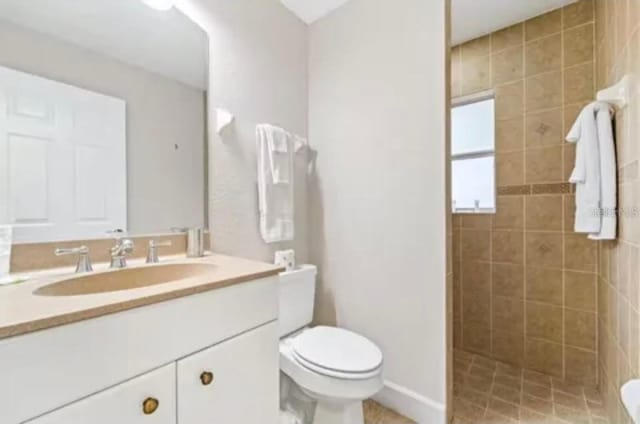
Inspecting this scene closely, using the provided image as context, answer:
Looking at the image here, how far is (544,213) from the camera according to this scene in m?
2.06

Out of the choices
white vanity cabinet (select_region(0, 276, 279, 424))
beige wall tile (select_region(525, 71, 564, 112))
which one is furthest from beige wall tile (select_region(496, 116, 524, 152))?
white vanity cabinet (select_region(0, 276, 279, 424))

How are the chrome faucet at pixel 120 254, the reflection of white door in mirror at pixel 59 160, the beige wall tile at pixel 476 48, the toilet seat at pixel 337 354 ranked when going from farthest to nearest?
1. the beige wall tile at pixel 476 48
2. the toilet seat at pixel 337 354
3. the chrome faucet at pixel 120 254
4. the reflection of white door in mirror at pixel 59 160

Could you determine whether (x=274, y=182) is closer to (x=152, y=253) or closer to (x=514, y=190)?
(x=152, y=253)

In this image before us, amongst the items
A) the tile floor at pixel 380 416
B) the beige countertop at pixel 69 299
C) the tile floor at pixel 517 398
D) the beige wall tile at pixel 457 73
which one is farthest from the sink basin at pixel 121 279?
the beige wall tile at pixel 457 73

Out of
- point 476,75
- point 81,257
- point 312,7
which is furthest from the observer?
point 476,75

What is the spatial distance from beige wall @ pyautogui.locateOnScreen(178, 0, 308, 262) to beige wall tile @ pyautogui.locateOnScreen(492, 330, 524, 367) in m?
1.61

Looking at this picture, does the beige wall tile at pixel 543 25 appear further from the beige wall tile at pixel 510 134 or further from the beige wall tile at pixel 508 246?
the beige wall tile at pixel 508 246

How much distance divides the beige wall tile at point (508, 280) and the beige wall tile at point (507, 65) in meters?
1.30

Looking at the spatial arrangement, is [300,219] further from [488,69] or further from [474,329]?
[488,69]

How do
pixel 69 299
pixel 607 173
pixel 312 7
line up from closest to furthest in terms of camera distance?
1. pixel 69 299
2. pixel 607 173
3. pixel 312 7

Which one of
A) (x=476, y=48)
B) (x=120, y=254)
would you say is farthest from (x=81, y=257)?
(x=476, y=48)

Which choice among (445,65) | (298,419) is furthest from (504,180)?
(298,419)

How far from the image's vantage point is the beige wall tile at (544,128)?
6.56 ft

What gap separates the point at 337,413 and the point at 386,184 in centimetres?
110
